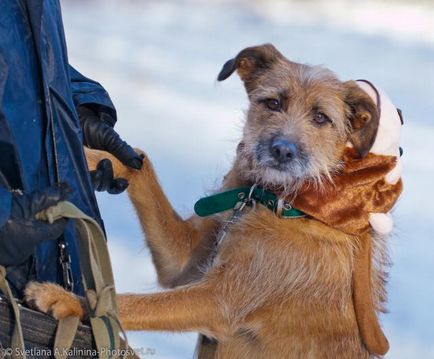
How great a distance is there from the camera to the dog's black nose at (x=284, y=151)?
11.4 ft

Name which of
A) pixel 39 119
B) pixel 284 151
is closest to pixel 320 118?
pixel 284 151

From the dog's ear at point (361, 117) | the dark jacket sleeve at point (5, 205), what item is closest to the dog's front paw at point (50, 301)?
the dark jacket sleeve at point (5, 205)

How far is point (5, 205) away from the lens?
7.52 feet

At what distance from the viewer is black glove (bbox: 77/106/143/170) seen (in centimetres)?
315

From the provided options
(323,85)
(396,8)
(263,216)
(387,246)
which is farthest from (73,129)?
(396,8)

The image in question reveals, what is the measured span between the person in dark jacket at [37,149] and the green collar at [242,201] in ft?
2.35

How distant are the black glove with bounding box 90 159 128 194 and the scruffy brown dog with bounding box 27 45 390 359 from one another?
0.32 feet

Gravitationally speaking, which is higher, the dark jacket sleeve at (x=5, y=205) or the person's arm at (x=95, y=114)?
the person's arm at (x=95, y=114)

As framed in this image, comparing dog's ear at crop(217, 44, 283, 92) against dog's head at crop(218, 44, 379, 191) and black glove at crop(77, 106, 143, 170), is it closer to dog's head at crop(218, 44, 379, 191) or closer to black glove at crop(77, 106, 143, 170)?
dog's head at crop(218, 44, 379, 191)

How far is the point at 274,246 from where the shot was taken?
11.4 feet

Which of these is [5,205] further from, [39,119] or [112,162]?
[112,162]

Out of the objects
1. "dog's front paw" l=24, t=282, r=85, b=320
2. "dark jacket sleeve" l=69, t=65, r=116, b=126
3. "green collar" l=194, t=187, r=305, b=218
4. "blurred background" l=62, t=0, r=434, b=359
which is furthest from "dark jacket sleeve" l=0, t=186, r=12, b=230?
"blurred background" l=62, t=0, r=434, b=359

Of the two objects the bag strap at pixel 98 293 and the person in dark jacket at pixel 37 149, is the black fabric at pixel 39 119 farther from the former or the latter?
the bag strap at pixel 98 293

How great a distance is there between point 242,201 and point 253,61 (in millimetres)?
552
